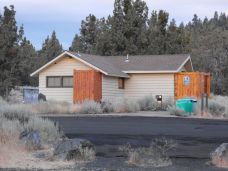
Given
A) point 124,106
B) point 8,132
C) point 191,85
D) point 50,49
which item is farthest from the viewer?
point 50,49

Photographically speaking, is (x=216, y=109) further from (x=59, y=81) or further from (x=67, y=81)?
(x=59, y=81)

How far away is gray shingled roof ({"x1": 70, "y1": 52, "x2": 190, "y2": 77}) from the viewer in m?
38.7

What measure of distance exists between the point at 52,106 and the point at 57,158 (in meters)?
20.0

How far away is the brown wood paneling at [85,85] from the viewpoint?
3631 cm

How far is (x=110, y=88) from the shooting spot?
38.8 meters

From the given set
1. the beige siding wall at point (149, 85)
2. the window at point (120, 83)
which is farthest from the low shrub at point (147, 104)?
the window at point (120, 83)

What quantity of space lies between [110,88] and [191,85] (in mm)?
5741

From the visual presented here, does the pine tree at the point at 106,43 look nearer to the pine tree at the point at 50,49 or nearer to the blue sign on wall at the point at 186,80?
the blue sign on wall at the point at 186,80

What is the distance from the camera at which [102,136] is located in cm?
1767

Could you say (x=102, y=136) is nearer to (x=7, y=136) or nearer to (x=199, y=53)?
(x=7, y=136)

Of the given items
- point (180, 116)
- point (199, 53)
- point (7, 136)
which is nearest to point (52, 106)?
point (180, 116)

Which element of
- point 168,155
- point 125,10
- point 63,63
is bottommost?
point 168,155

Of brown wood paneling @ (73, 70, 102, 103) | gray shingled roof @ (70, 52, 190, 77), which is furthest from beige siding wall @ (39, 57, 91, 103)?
brown wood paneling @ (73, 70, 102, 103)

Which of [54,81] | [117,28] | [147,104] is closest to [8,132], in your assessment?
[147,104]
